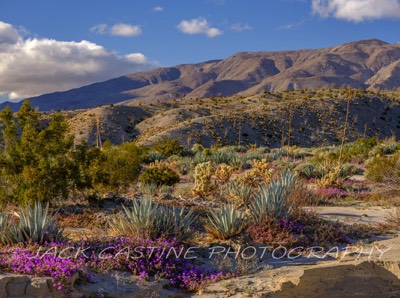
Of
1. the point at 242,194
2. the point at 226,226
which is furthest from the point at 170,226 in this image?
the point at 242,194

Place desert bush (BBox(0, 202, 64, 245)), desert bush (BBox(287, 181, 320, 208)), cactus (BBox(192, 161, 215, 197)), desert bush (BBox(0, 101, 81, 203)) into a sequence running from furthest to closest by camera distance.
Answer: cactus (BBox(192, 161, 215, 197)), desert bush (BBox(287, 181, 320, 208)), desert bush (BBox(0, 101, 81, 203)), desert bush (BBox(0, 202, 64, 245))

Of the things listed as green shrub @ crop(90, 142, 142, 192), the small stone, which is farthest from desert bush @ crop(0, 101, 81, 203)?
the small stone

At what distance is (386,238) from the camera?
29.9 ft

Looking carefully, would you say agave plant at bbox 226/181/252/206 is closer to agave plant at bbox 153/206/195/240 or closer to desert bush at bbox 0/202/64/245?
agave plant at bbox 153/206/195/240

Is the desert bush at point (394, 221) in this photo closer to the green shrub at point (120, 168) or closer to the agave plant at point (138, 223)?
the agave plant at point (138, 223)

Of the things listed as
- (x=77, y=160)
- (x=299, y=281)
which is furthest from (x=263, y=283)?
(x=77, y=160)

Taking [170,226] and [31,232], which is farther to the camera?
[170,226]

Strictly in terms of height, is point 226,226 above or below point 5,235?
below

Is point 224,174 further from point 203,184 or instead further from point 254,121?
point 254,121

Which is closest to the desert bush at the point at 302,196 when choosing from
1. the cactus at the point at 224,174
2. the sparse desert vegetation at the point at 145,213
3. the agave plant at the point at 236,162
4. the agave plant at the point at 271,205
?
the sparse desert vegetation at the point at 145,213

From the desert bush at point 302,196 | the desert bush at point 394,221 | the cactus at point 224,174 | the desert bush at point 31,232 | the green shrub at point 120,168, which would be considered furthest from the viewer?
the green shrub at point 120,168

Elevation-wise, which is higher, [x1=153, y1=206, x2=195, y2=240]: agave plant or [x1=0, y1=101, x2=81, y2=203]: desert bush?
[x1=0, y1=101, x2=81, y2=203]: desert bush

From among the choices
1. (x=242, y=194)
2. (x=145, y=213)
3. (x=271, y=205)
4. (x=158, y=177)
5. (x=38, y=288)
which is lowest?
(x=158, y=177)

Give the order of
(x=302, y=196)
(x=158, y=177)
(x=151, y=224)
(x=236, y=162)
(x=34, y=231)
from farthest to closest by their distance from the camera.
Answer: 1. (x=236, y=162)
2. (x=158, y=177)
3. (x=302, y=196)
4. (x=151, y=224)
5. (x=34, y=231)
